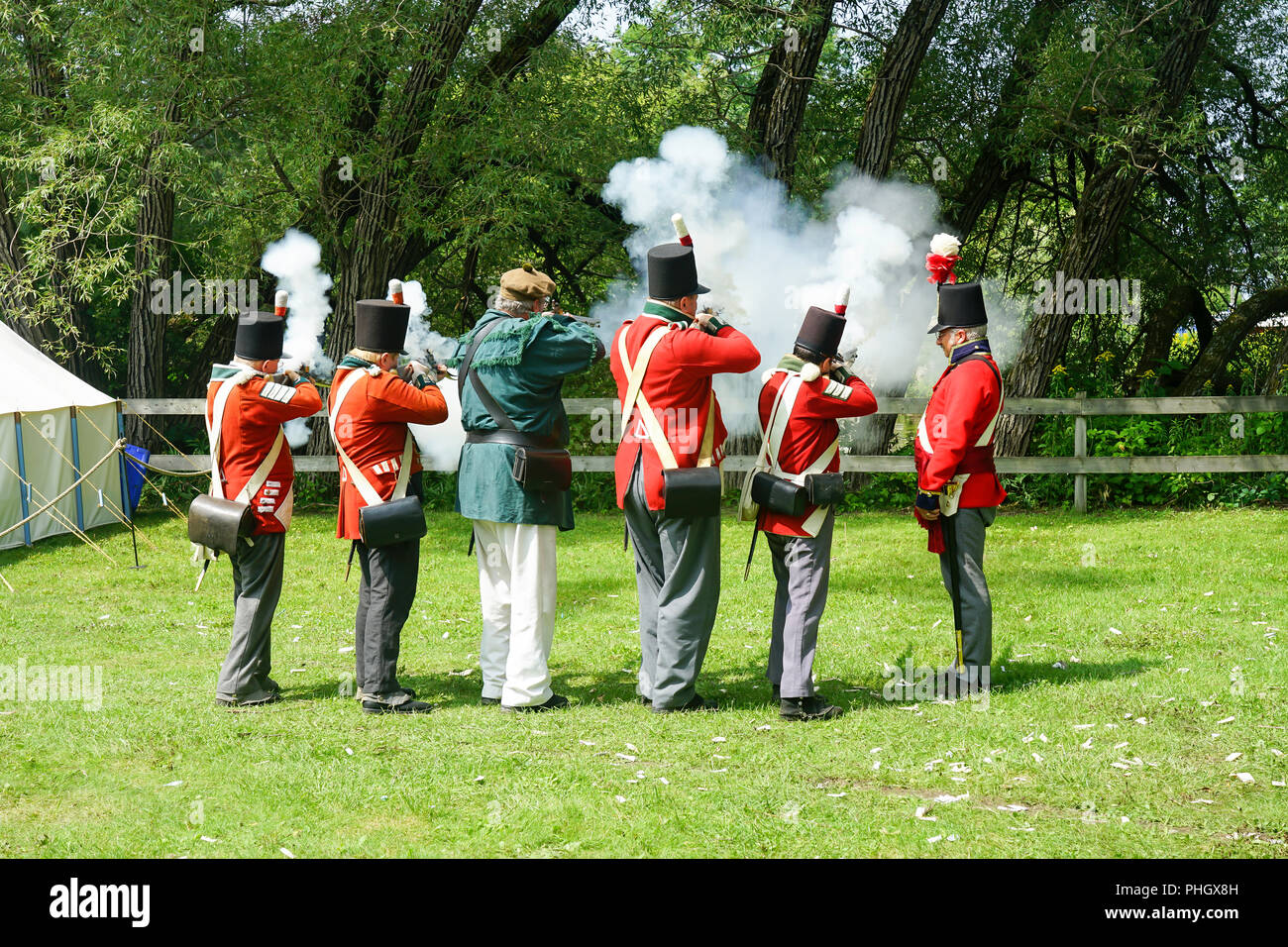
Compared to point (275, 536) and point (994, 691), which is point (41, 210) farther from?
point (994, 691)

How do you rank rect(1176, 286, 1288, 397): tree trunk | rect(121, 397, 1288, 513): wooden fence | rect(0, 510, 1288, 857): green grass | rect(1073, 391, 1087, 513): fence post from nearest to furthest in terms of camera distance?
rect(0, 510, 1288, 857): green grass, rect(121, 397, 1288, 513): wooden fence, rect(1073, 391, 1087, 513): fence post, rect(1176, 286, 1288, 397): tree trunk

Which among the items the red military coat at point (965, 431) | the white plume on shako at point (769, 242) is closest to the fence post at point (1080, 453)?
the white plume on shako at point (769, 242)

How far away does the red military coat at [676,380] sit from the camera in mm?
5957

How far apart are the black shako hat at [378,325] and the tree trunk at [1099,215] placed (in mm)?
9711

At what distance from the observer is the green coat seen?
6152 millimetres

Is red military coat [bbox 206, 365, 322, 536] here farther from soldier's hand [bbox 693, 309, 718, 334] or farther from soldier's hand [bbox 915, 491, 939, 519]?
soldier's hand [bbox 915, 491, 939, 519]

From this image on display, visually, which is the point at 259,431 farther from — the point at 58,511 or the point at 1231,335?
the point at 1231,335

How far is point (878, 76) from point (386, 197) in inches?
235

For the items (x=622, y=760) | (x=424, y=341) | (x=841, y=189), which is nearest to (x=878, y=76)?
(x=841, y=189)

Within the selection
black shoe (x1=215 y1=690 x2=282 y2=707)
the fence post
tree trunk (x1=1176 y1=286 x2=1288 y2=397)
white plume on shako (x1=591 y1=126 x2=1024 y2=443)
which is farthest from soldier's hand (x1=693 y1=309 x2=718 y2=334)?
tree trunk (x1=1176 y1=286 x2=1288 y2=397)

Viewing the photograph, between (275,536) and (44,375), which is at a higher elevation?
(44,375)

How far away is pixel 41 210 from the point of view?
13.7 metres

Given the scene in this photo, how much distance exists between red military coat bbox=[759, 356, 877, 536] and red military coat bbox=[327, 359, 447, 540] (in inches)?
70.7

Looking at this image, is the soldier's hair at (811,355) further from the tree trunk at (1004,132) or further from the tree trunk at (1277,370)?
the tree trunk at (1277,370)
